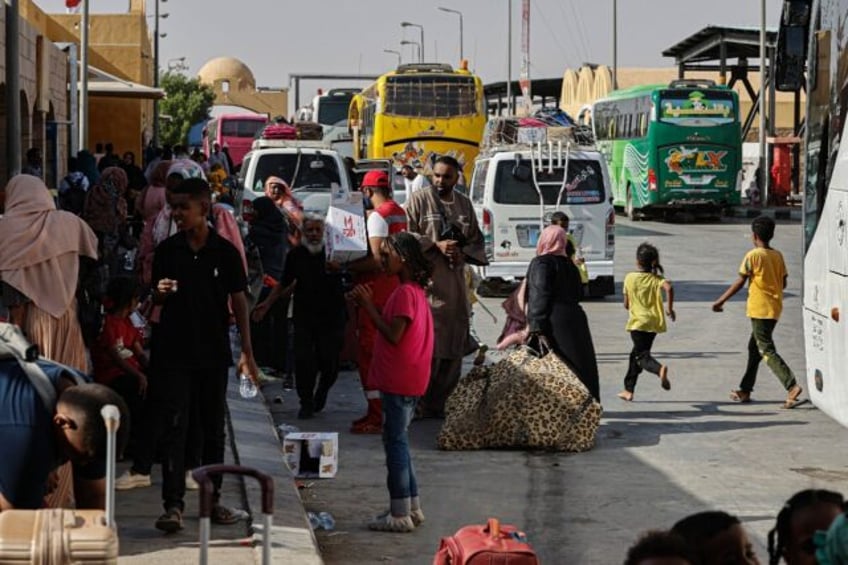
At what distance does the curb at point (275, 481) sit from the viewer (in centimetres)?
855

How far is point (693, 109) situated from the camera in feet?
138

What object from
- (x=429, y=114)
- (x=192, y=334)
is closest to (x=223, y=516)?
(x=192, y=334)

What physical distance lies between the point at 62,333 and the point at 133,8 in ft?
236

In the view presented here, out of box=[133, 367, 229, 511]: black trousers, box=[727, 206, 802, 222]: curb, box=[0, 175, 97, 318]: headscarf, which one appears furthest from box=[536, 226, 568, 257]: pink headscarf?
box=[727, 206, 802, 222]: curb

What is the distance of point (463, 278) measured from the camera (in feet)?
43.6

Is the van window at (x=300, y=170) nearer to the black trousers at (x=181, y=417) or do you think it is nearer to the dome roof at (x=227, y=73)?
the black trousers at (x=181, y=417)

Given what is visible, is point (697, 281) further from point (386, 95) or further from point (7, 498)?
point (7, 498)

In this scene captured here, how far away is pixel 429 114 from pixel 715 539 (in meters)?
38.7

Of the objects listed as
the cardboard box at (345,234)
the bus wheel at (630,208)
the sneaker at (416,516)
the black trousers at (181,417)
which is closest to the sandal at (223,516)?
the black trousers at (181,417)

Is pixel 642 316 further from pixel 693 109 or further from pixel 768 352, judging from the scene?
pixel 693 109

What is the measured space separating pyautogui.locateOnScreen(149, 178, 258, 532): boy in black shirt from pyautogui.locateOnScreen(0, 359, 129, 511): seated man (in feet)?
10.4

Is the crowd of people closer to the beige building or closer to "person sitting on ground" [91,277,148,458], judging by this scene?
Answer: "person sitting on ground" [91,277,148,458]

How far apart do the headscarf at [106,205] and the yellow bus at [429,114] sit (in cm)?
2576

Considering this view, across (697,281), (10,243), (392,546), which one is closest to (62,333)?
(10,243)
